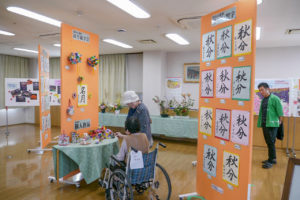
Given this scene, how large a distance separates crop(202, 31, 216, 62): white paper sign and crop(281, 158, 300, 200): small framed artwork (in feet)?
4.44

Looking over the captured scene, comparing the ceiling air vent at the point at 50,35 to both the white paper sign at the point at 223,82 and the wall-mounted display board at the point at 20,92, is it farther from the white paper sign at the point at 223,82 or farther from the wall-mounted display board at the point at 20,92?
the white paper sign at the point at 223,82

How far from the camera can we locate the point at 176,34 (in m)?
4.29

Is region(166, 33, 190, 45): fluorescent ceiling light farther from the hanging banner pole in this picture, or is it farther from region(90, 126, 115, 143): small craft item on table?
the hanging banner pole

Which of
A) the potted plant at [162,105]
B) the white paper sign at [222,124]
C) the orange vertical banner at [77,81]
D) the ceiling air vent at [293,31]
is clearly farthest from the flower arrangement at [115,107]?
the ceiling air vent at [293,31]

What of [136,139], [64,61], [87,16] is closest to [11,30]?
[87,16]

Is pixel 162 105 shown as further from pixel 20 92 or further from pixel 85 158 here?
pixel 20 92

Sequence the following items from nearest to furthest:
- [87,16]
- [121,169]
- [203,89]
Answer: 1. [121,169]
2. [203,89]
3. [87,16]

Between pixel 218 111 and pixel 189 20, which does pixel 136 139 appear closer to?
pixel 218 111

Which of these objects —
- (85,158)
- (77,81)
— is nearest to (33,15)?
(77,81)

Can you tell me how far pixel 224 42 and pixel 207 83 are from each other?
19.1 inches

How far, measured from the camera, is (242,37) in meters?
1.93

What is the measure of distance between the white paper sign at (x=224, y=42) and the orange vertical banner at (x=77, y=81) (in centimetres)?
186

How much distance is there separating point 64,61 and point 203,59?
1.80 m

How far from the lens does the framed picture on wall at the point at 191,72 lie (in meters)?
6.05
